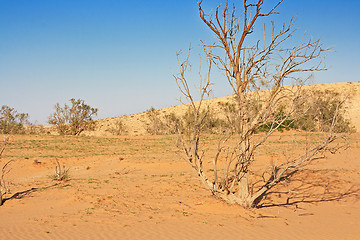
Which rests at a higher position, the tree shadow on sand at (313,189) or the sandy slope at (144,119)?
the sandy slope at (144,119)

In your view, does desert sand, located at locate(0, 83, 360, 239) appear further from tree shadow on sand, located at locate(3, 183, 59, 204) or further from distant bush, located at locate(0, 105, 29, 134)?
distant bush, located at locate(0, 105, 29, 134)

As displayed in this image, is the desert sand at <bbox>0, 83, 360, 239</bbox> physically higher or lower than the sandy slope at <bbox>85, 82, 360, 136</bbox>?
lower

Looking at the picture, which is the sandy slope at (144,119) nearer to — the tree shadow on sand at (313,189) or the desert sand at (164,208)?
the desert sand at (164,208)

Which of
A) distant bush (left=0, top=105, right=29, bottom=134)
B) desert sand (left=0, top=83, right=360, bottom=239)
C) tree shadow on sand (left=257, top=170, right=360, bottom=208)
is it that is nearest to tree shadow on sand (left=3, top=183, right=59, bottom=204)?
desert sand (left=0, top=83, right=360, bottom=239)

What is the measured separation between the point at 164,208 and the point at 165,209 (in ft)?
0.30

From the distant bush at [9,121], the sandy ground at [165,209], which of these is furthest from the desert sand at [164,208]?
the distant bush at [9,121]

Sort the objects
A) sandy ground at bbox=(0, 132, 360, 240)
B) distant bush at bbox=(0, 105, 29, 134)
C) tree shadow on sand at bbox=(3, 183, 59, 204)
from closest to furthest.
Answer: sandy ground at bbox=(0, 132, 360, 240) → tree shadow on sand at bbox=(3, 183, 59, 204) → distant bush at bbox=(0, 105, 29, 134)

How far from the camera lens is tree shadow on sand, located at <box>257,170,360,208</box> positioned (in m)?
9.32

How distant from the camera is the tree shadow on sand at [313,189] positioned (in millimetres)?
9317

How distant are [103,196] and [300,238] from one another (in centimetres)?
561

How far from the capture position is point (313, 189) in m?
10.2

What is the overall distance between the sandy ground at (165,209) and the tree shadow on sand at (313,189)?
0.10ft

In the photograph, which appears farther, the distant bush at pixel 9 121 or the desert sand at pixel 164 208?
the distant bush at pixel 9 121

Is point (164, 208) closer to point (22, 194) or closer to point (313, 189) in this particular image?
point (22, 194)
